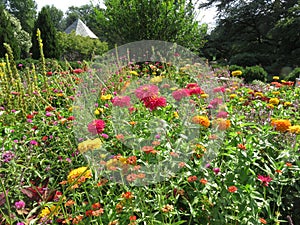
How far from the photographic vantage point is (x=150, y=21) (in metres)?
8.23

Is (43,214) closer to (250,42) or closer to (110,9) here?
(110,9)

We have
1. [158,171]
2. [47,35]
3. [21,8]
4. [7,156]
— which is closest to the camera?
[158,171]

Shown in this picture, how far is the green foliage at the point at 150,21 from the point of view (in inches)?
320

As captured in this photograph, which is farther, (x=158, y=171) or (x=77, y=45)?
(x=77, y=45)

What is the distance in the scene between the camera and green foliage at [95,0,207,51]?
814 centimetres

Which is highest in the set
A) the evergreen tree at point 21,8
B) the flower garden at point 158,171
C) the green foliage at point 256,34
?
the evergreen tree at point 21,8

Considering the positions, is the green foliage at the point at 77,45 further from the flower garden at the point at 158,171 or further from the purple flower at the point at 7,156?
the purple flower at the point at 7,156

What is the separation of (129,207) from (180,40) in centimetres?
762

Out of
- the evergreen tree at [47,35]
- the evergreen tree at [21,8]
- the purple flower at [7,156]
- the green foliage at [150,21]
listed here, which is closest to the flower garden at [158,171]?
the purple flower at [7,156]

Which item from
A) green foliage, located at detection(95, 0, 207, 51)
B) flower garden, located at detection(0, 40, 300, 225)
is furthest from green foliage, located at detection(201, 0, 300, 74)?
flower garden, located at detection(0, 40, 300, 225)

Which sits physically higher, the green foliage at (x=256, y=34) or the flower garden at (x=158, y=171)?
the green foliage at (x=256, y=34)

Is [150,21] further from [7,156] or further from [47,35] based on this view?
[7,156]

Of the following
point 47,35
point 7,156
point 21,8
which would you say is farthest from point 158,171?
point 21,8

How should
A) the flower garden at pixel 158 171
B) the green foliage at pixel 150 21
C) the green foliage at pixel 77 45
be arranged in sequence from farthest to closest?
1. the green foliage at pixel 77 45
2. the green foliage at pixel 150 21
3. the flower garden at pixel 158 171
